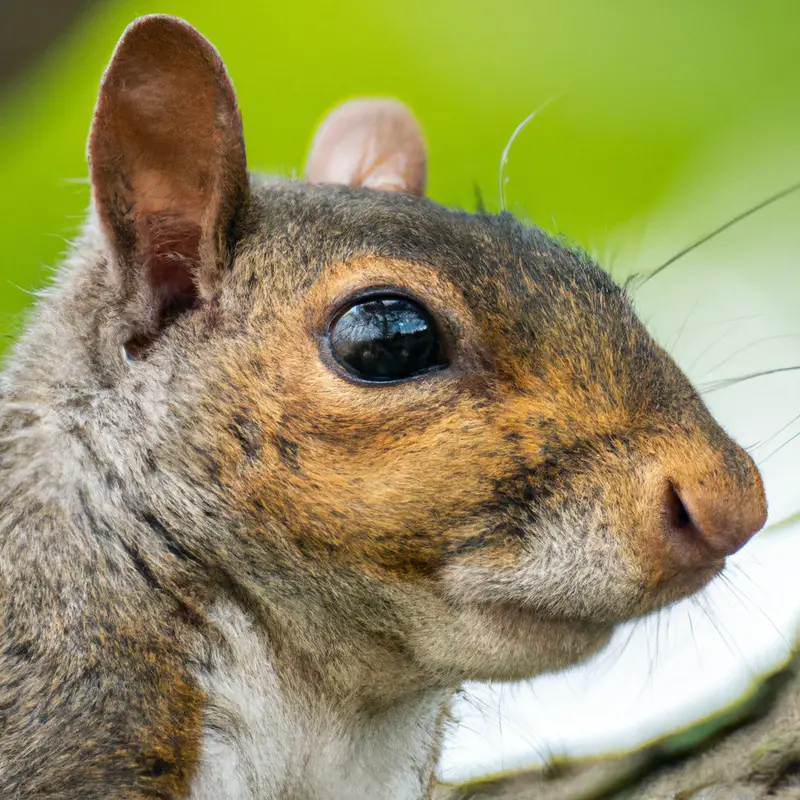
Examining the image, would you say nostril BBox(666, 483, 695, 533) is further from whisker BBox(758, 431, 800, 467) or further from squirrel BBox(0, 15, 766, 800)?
whisker BBox(758, 431, 800, 467)

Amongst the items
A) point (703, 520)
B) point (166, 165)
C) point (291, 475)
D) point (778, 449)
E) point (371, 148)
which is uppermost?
point (371, 148)

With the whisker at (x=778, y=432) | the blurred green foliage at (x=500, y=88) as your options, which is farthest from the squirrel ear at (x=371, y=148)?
the whisker at (x=778, y=432)

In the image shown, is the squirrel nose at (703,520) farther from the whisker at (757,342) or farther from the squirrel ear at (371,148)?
the squirrel ear at (371,148)

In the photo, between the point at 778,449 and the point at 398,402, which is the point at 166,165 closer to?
the point at 398,402

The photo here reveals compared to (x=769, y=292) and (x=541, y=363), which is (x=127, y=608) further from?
(x=769, y=292)

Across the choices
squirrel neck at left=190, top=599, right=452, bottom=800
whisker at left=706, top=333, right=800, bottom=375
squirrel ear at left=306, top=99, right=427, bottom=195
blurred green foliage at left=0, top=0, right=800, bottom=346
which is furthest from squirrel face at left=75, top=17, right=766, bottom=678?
blurred green foliage at left=0, top=0, right=800, bottom=346

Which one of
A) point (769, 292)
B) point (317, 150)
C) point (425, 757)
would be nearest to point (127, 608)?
point (425, 757)

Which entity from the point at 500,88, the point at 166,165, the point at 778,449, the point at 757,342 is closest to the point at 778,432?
the point at 778,449
